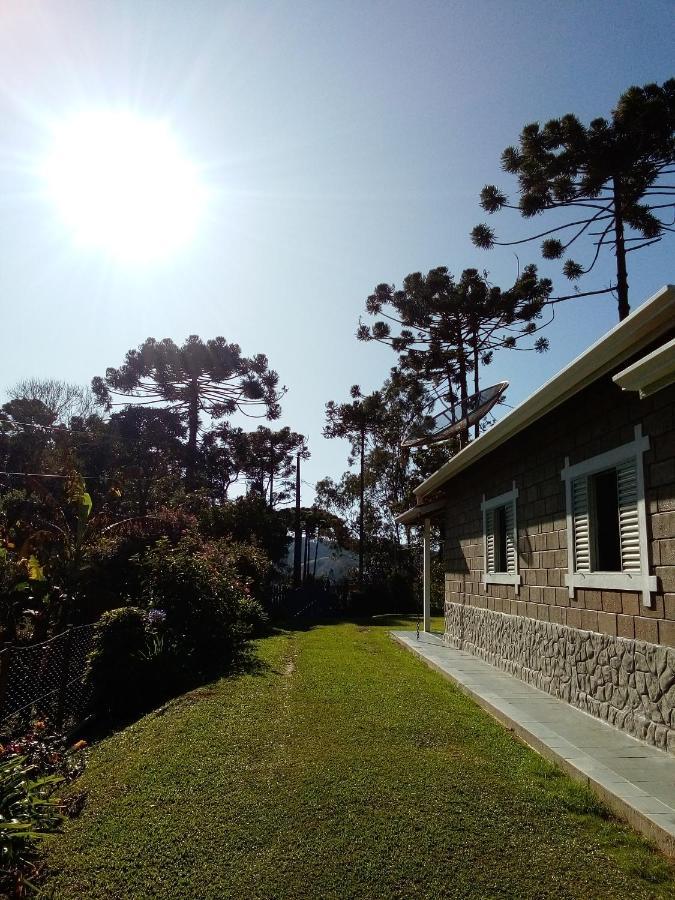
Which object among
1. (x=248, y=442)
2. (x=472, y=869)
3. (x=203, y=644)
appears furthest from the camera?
(x=248, y=442)

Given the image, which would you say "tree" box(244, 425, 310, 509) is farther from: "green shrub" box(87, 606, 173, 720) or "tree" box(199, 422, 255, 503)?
"green shrub" box(87, 606, 173, 720)

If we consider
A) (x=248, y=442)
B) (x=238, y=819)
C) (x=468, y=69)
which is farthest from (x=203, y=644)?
(x=248, y=442)

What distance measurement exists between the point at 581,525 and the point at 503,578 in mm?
2783

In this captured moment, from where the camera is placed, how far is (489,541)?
10.3 meters

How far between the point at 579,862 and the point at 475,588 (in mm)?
7771

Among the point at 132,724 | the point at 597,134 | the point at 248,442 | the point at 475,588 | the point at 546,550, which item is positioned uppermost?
the point at 597,134

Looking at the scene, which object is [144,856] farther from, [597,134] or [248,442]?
[248,442]

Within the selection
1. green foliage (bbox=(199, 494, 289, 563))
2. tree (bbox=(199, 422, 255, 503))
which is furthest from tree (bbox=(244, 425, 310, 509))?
green foliage (bbox=(199, 494, 289, 563))

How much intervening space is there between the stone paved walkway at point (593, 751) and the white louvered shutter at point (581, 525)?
5.32 ft

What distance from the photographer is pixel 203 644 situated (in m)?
10.0

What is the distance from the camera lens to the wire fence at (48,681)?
17.7 feet

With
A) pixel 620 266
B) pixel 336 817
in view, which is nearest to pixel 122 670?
pixel 336 817

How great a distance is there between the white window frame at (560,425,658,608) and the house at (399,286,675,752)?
16 mm

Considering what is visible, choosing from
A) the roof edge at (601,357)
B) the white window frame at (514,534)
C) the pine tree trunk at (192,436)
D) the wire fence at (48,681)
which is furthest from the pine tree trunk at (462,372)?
the wire fence at (48,681)
